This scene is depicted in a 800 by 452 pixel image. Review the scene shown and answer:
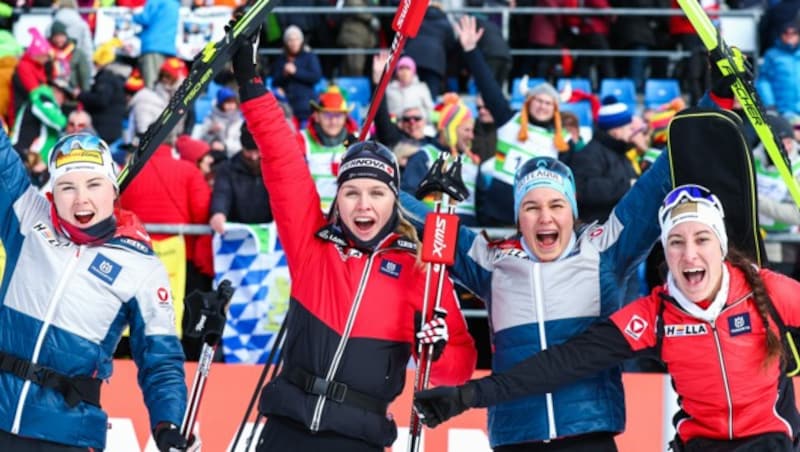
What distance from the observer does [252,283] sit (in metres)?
9.38

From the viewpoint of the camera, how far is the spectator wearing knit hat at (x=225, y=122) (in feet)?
43.0

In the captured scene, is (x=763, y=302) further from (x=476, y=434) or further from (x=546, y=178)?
(x=476, y=434)

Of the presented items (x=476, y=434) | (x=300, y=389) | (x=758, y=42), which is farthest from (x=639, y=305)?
(x=758, y=42)

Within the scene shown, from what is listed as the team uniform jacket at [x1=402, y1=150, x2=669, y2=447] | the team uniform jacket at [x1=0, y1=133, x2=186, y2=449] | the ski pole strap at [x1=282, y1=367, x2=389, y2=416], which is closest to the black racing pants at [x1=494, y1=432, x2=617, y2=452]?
the team uniform jacket at [x1=402, y1=150, x2=669, y2=447]

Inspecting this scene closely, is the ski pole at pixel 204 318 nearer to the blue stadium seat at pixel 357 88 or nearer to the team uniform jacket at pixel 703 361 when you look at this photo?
the team uniform jacket at pixel 703 361

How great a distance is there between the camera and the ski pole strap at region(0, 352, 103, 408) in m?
5.96

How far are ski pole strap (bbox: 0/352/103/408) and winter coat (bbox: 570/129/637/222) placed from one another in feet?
13.5

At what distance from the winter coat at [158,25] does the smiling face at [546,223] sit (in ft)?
31.0

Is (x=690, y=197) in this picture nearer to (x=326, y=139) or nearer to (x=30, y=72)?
(x=326, y=139)

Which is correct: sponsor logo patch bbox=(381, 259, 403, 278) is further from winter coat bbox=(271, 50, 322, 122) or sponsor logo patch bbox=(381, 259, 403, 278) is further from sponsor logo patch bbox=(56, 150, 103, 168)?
winter coat bbox=(271, 50, 322, 122)

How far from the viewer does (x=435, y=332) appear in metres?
6.05

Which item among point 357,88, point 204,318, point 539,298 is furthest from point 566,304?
point 357,88

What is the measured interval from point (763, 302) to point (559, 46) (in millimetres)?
10405

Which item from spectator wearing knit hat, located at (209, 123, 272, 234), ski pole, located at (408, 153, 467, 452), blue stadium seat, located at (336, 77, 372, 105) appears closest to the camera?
ski pole, located at (408, 153, 467, 452)
